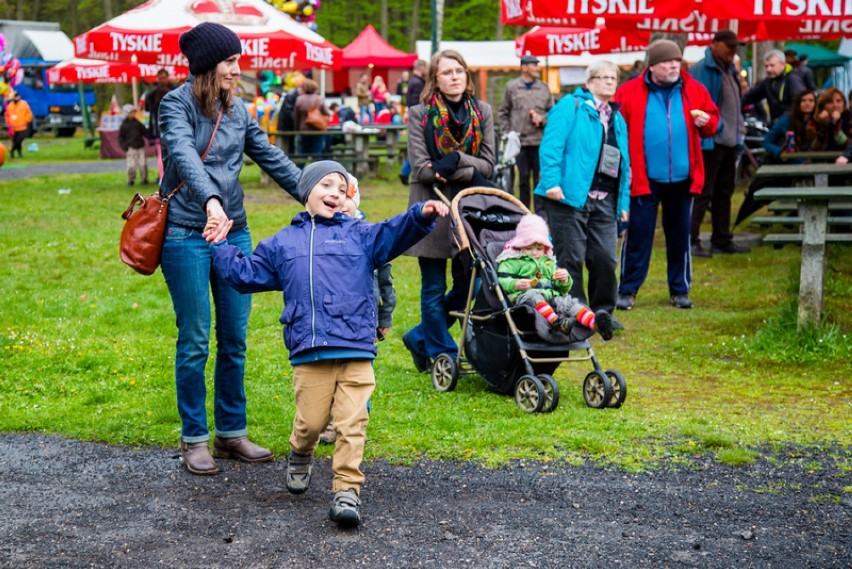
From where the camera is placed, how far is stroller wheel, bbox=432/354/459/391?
24.0 ft

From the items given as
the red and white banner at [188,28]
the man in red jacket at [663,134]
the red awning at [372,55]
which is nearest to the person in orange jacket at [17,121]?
the red awning at [372,55]

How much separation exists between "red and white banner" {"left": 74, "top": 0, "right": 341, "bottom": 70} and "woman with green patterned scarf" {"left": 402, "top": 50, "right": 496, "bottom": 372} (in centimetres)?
1029

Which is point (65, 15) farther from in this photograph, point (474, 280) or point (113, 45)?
point (474, 280)

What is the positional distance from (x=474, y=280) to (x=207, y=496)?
2685 millimetres

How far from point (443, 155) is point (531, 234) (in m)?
0.86

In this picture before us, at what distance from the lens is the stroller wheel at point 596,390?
675cm

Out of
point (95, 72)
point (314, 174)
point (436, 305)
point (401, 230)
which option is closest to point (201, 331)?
point (314, 174)

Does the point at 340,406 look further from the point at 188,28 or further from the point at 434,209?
the point at 188,28

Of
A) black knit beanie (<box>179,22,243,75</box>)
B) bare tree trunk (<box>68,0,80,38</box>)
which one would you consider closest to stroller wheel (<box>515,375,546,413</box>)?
black knit beanie (<box>179,22,243,75</box>)

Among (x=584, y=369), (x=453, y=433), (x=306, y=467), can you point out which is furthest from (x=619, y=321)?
(x=306, y=467)

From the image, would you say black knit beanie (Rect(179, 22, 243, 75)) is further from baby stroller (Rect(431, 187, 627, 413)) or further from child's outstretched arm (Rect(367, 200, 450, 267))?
baby stroller (Rect(431, 187, 627, 413))

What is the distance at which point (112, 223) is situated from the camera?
1589 centimetres

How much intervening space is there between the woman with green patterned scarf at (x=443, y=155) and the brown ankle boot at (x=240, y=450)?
6.72ft

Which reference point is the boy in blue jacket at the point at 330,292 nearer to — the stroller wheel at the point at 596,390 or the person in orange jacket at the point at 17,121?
the stroller wheel at the point at 596,390
